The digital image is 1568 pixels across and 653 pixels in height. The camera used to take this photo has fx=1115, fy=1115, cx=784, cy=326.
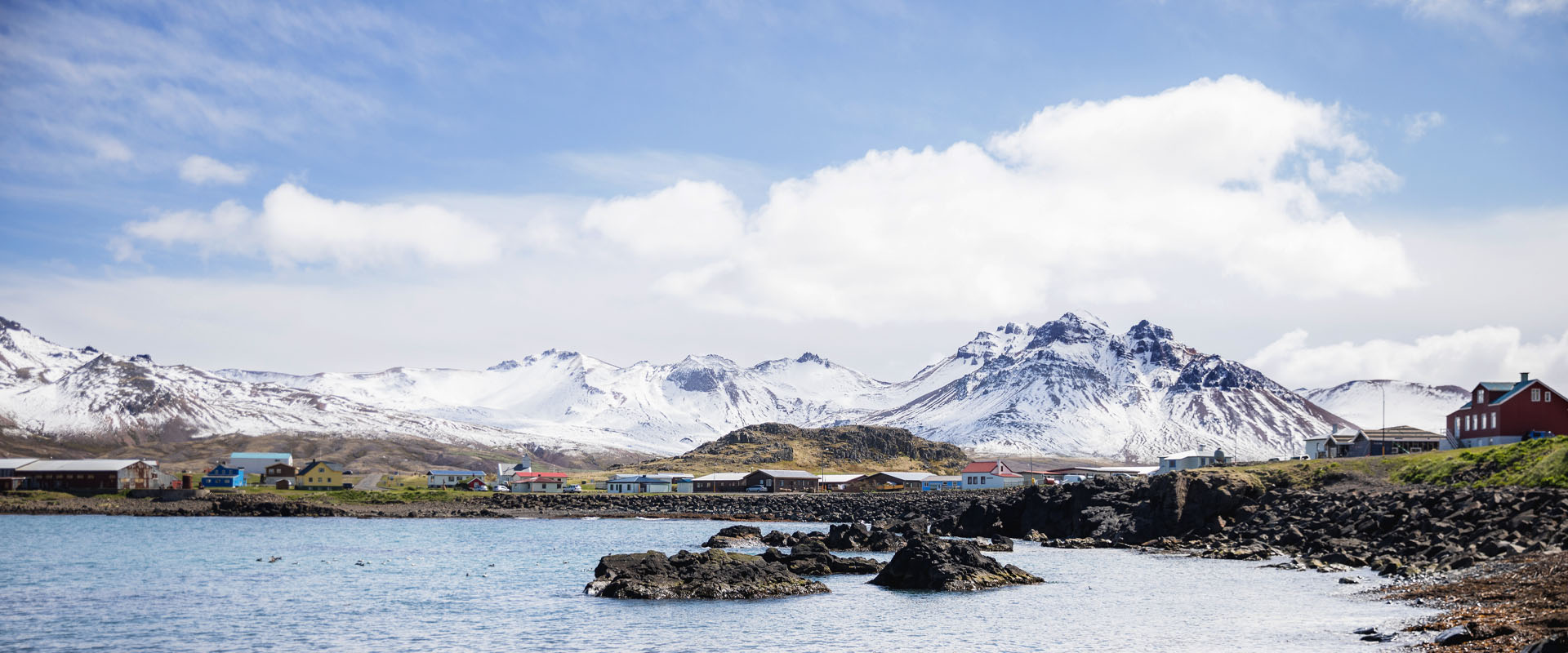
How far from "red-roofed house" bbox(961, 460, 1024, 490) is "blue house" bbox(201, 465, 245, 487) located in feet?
369

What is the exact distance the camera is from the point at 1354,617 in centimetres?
3950

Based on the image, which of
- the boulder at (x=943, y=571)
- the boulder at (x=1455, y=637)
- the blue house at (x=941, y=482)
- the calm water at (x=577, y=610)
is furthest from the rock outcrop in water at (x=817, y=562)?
the blue house at (x=941, y=482)

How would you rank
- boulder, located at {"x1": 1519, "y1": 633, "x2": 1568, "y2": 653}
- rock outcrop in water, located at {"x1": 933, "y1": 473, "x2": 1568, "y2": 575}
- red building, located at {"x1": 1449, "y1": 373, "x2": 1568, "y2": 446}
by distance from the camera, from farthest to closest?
red building, located at {"x1": 1449, "y1": 373, "x2": 1568, "y2": 446}
rock outcrop in water, located at {"x1": 933, "y1": 473, "x2": 1568, "y2": 575}
boulder, located at {"x1": 1519, "y1": 633, "x2": 1568, "y2": 653}

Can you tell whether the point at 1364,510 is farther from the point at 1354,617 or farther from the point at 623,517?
the point at 623,517

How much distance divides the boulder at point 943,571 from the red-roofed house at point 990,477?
109597 mm

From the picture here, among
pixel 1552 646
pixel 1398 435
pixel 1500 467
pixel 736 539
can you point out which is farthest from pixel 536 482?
pixel 1552 646

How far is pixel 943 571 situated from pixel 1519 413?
58928mm

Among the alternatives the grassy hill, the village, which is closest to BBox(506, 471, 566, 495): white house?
the village

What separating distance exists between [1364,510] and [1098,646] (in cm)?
3728

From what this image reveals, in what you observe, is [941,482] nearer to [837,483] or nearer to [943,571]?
[837,483]

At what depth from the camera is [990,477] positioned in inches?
6654

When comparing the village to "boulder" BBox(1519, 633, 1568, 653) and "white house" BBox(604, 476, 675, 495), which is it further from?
"boulder" BBox(1519, 633, 1568, 653)

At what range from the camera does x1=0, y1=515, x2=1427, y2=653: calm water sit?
125 ft

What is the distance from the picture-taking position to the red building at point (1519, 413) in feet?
277
